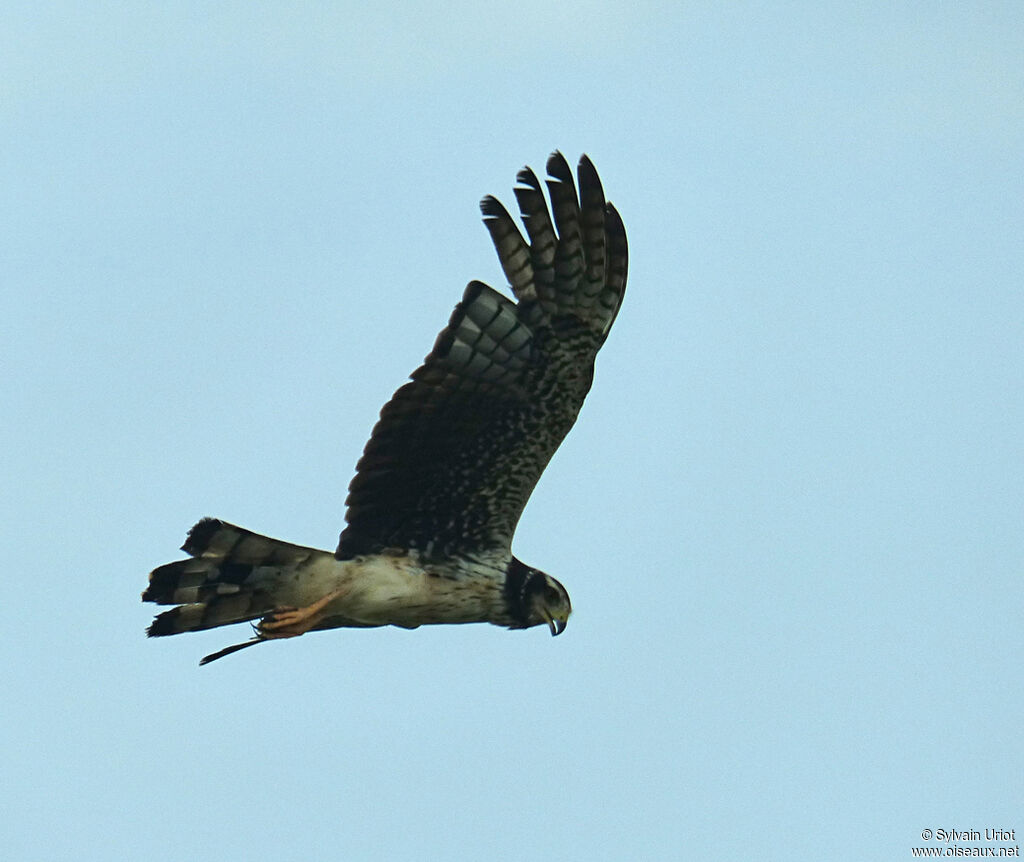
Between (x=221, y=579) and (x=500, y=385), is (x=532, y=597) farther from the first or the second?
(x=221, y=579)

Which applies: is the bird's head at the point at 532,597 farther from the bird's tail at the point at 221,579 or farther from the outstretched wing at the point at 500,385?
the bird's tail at the point at 221,579

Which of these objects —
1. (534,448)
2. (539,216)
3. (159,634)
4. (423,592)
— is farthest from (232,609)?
(539,216)

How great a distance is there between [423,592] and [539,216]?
2.20m

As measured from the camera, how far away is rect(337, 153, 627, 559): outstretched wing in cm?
1013

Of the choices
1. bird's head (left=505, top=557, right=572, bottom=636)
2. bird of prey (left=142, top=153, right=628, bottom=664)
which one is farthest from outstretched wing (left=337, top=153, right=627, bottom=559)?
bird's head (left=505, top=557, right=572, bottom=636)

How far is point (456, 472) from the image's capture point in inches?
411

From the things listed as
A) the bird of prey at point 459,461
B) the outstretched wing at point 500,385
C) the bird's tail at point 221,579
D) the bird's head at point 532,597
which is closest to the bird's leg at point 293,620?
the bird of prey at point 459,461

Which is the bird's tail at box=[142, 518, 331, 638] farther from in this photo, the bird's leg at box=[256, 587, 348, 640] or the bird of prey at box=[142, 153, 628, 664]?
the bird's leg at box=[256, 587, 348, 640]

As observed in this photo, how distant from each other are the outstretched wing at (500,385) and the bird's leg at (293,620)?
1.02ft

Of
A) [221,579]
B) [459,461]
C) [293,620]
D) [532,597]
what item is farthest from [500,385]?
[221,579]

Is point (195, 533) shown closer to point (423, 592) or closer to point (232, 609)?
point (232, 609)

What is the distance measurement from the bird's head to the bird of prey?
18mm

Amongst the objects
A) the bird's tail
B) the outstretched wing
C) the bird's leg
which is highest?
the outstretched wing

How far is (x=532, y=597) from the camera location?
10.6 meters
